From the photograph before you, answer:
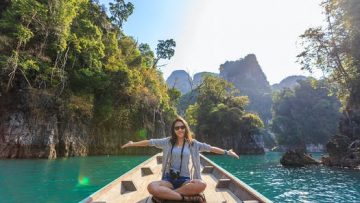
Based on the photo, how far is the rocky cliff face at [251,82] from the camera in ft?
441

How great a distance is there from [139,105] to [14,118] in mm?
14958

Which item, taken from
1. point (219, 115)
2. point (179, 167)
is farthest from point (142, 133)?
point (179, 167)

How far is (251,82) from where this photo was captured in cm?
13538

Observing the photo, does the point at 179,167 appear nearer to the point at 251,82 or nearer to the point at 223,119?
the point at 223,119

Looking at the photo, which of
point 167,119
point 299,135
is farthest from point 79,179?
point 299,135

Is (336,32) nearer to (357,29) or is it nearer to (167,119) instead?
(357,29)

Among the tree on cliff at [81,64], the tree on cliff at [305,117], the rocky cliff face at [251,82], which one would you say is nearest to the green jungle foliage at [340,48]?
the tree on cliff at [81,64]

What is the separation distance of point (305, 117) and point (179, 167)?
84202 mm

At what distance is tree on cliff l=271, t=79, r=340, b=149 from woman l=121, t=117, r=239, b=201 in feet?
257

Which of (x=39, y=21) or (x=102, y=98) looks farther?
(x=102, y=98)

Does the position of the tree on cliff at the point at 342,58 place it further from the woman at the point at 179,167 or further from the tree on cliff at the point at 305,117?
the tree on cliff at the point at 305,117

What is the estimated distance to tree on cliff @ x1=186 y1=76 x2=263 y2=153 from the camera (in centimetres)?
5616

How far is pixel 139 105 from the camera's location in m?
37.9

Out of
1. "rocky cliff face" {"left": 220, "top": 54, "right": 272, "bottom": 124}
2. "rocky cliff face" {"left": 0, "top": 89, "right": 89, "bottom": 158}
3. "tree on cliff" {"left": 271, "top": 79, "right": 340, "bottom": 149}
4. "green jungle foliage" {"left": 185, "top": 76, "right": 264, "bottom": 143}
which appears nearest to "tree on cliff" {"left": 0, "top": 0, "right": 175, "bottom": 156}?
"rocky cliff face" {"left": 0, "top": 89, "right": 89, "bottom": 158}
